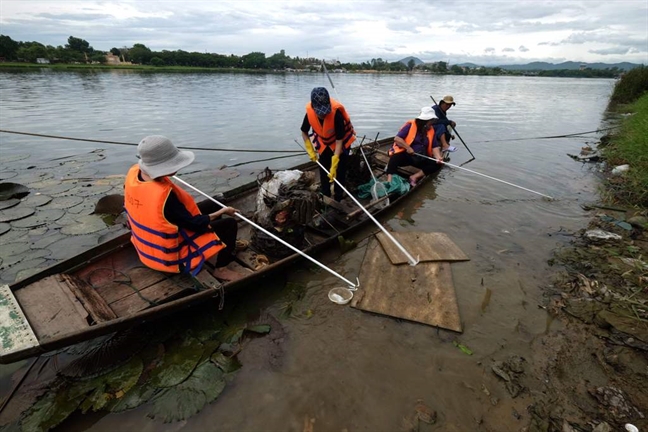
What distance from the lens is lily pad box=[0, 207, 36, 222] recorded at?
22.1 ft

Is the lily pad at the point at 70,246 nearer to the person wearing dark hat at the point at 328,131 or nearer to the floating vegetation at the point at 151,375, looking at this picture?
the floating vegetation at the point at 151,375

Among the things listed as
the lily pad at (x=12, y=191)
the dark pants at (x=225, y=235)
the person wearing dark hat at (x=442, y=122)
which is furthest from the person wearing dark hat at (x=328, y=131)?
the lily pad at (x=12, y=191)

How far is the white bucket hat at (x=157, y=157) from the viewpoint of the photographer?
308cm

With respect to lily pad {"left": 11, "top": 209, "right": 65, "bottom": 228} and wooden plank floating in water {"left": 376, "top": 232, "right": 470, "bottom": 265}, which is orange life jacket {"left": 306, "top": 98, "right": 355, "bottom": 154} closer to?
wooden plank floating in water {"left": 376, "top": 232, "right": 470, "bottom": 265}

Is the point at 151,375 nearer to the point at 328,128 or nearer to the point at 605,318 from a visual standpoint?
the point at 328,128

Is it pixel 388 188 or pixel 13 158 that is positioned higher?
pixel 388 188

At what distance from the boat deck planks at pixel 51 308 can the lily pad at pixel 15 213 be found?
4.76 metres

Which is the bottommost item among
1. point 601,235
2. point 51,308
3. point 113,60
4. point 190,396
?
point 190,396

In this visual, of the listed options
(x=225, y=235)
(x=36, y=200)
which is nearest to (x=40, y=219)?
(x=36, y=200)

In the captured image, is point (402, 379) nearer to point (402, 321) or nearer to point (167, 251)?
point (402, 321)

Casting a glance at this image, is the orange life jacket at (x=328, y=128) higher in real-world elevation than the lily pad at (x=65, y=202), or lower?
higher

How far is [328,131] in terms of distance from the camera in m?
5.98

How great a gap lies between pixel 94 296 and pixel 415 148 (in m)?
7.38

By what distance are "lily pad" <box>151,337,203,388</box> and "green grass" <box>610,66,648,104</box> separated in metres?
31.8
